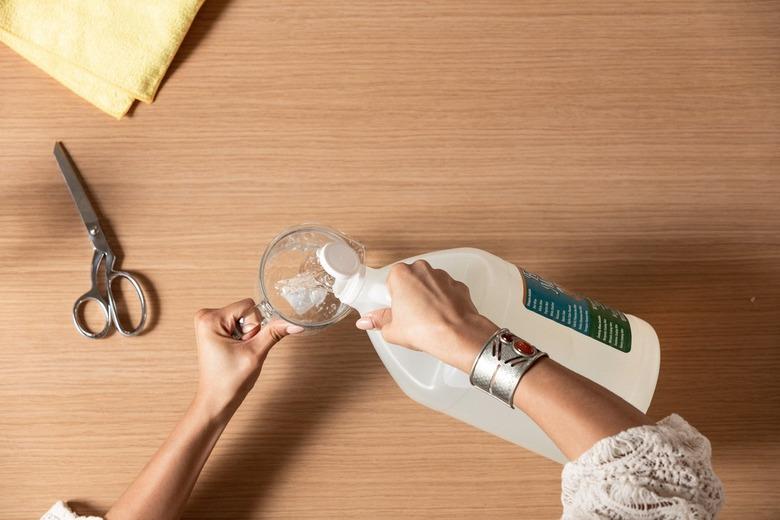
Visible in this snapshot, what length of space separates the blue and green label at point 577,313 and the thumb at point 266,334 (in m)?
0.23

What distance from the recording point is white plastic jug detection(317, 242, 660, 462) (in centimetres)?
65

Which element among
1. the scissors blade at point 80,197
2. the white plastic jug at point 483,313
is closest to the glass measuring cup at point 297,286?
the white plastic jug at point 483,313

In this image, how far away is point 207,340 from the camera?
2.31 ft

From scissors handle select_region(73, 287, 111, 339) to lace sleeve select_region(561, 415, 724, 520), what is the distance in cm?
50

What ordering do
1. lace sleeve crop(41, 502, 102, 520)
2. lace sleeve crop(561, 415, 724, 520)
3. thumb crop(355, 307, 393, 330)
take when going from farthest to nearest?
lace sleeve crop(41, 502, 102, 520), thumb crop(355, 307, 393, 330), lace sleeve crop(561, 415, 724, 520)

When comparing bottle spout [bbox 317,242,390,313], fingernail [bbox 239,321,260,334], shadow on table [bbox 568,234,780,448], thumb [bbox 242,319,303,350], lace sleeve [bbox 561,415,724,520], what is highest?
bottle spout [bbox 317,242,390,313]

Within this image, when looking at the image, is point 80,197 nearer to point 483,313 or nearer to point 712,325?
point 483,313

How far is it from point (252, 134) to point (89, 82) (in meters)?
0.19

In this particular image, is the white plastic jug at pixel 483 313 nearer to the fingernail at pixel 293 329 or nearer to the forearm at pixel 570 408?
the fingernail at pixel 293 329

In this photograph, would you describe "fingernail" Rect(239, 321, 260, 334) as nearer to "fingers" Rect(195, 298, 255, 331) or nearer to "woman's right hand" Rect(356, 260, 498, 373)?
"fingers" Rect(195, 298, 255, 331)

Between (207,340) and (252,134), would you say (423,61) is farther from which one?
(207,340)

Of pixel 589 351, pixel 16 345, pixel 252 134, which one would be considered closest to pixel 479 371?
pixel 589 351

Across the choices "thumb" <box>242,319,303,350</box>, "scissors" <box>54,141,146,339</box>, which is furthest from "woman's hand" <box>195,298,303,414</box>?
"scissors" <box>54,141,146,339</box>

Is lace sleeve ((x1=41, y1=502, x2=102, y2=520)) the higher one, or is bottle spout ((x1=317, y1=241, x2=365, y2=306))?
bottle spout ((x1=317, y1=241, x2=365, y2=306))
